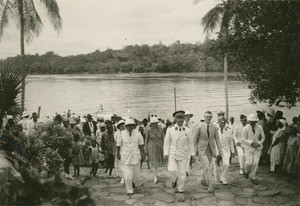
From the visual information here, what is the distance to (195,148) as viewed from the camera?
345 inches

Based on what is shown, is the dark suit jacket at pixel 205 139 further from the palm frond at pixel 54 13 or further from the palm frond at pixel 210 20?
the palm frond at pixel 210 20

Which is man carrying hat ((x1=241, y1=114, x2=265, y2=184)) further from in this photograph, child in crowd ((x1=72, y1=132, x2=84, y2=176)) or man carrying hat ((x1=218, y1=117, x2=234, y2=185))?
child in crowd ((x1=72, y1=132, x2=84, y2=176))

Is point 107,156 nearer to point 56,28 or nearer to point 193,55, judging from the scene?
point 56,28

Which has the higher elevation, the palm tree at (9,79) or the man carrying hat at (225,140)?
the palm tree at (9,79)

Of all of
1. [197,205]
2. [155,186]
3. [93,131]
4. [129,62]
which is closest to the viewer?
[197,205]

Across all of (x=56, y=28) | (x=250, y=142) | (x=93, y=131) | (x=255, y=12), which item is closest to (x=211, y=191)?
(x=250, y=142)

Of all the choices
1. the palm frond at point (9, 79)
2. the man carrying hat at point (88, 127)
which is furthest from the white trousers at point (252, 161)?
the man carrying hat at point (88, 127)

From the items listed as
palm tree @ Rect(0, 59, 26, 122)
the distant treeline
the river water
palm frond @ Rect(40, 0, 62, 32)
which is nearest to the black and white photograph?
palm tree @ Rect(0, 59, 26, 122)

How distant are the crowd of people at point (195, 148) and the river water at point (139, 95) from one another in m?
31.2

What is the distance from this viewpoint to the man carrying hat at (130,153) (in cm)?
827

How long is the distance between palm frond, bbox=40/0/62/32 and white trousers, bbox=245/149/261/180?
12724 millimetres

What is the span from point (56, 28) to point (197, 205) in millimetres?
13801

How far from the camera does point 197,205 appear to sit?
7477 mm

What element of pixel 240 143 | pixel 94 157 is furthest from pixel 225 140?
pixel 94 157
